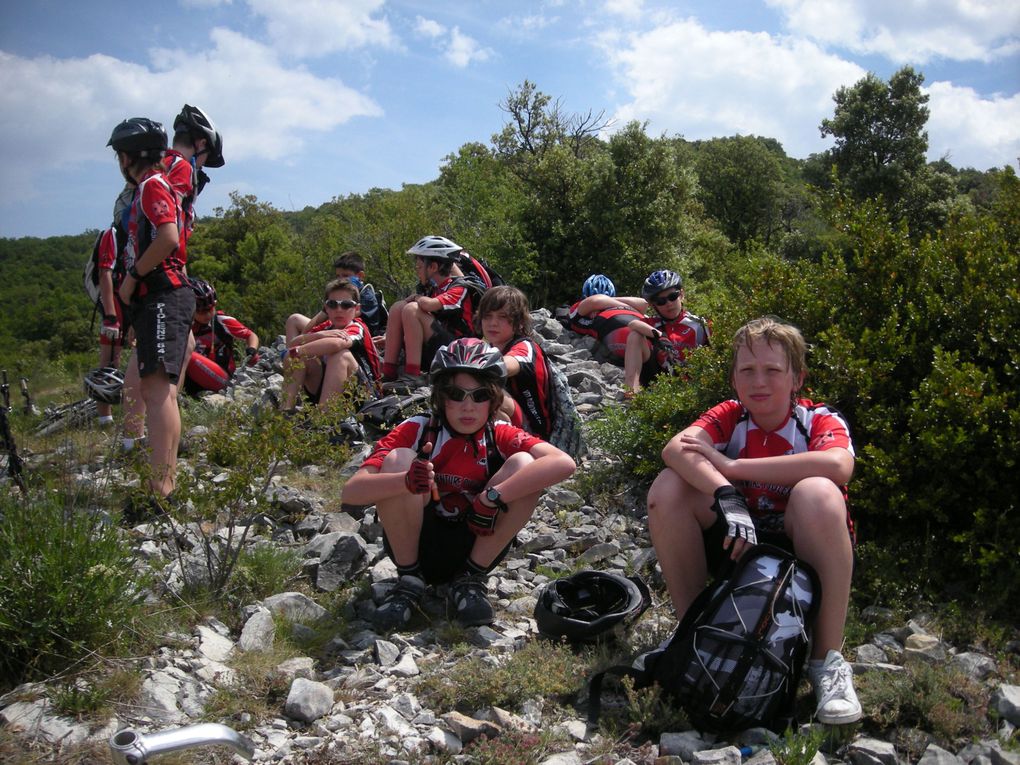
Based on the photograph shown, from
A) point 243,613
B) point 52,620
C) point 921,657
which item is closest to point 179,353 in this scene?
point 243,613

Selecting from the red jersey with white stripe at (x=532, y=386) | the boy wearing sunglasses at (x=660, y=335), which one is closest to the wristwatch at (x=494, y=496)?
the red jersey with white stripe at (x=532, y=386)

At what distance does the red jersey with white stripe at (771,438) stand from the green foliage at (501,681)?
1.02 m

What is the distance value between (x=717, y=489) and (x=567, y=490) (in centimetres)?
235

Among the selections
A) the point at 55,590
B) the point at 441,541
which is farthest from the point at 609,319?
the point at 55,590

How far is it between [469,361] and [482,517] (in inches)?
29.5

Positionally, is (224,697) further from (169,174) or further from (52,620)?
(169,174)

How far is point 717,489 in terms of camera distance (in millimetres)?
3127

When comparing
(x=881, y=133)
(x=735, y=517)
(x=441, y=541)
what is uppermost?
(x=881, y=133)

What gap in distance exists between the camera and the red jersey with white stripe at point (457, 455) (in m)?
3.91

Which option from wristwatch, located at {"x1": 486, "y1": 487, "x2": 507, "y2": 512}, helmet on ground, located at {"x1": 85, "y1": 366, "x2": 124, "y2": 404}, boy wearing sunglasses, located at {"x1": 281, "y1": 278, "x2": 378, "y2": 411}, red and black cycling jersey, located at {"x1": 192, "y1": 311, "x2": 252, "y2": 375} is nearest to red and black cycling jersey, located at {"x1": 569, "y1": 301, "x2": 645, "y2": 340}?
boy wearing sunglasses, located at {"x1": 281, "y1": 278, "x2": 378, "y2": 411}

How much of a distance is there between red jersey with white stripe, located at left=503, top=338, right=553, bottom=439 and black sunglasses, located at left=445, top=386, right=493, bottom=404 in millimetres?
1517

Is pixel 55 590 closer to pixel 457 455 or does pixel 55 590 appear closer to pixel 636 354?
pixel 457 455

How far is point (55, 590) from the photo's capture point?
2.82 m

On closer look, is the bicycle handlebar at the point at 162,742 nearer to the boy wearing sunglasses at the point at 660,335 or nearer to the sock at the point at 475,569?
the sock at the point at 475,569
